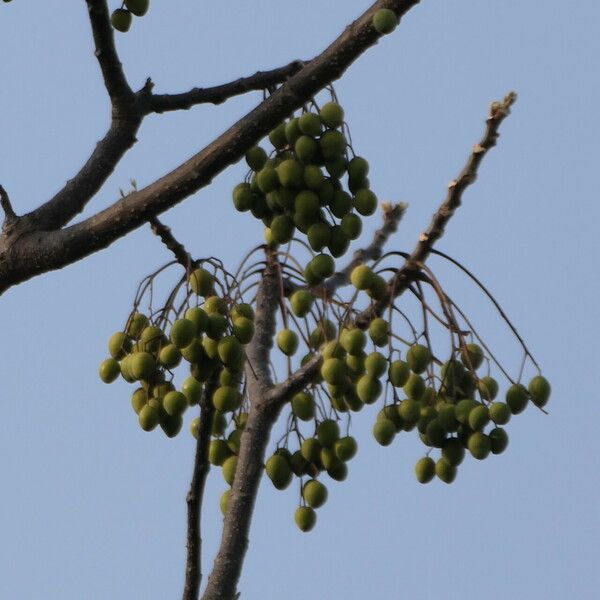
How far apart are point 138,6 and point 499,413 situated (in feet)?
5.27

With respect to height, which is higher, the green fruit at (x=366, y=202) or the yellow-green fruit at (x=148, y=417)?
the green fruit at (x=366, y=202)

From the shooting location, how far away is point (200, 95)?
4.27 m

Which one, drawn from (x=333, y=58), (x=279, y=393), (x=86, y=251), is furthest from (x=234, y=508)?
(x=333, y=58)

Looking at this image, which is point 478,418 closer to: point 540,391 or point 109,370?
point 540,391

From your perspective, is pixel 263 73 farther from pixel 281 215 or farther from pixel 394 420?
pixel 394 420

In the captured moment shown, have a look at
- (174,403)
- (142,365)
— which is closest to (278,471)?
(174,403)

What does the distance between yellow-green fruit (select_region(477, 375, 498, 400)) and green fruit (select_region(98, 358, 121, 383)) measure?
1116 millimetres

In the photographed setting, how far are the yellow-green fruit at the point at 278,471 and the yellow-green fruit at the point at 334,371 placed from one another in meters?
0.40

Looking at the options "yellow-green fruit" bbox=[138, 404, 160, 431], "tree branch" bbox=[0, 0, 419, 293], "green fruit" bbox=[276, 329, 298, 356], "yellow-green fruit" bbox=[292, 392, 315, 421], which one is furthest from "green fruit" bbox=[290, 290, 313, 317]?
"tree branch" bbox=[0, 0, 419, 293]

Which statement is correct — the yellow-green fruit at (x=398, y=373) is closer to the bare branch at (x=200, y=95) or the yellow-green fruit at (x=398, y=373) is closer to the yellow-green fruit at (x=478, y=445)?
the yellow-green fruit at (x=478, y=445)

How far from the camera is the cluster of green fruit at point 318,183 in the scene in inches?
143

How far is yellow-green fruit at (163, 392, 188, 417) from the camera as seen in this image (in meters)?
3.81

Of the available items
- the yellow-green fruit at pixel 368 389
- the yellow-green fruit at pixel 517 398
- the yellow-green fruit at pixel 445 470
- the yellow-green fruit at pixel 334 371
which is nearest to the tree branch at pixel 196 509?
the yellow-green fruit at pixel 334 371

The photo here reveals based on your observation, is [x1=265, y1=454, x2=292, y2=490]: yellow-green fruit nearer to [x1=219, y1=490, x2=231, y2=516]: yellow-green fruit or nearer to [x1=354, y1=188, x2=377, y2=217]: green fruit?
[x1=219, y1=490, x2=231, y2=516]: yellow-green fruit
